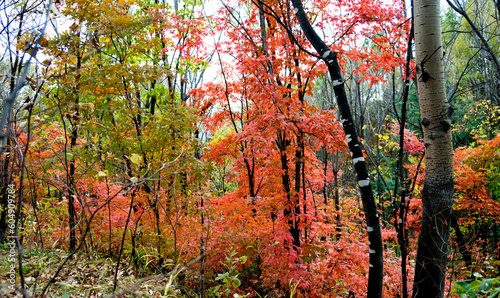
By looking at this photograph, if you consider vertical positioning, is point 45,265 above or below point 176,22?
below

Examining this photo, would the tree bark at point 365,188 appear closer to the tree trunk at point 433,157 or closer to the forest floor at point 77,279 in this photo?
the tree trunk at point 433,157

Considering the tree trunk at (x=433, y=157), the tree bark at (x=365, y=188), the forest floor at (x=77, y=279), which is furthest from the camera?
the tree trunk at (x=433, y=157)

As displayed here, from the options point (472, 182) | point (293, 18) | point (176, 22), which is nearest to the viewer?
point (293, 18)

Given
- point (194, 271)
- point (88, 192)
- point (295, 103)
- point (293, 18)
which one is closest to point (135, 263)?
point (194, 271)

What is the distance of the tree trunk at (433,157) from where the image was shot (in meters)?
2.82

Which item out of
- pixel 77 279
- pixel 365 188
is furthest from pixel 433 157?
pixel 77 279

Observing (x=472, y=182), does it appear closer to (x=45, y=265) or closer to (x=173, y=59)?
(x=45, y=265)

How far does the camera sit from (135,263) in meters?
3.74

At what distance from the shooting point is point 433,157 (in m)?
2.92

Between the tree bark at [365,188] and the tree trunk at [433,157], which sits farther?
the tree trunk at [433,157]

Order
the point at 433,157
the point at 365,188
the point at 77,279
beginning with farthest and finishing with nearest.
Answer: the point at 77,279, the point at 433,157, the point at 365,188

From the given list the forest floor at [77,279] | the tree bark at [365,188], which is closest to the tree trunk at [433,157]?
the tree bark at [365,188]

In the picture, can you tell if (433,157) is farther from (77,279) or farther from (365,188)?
(77,279)

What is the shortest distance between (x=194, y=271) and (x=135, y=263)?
0.86 m
